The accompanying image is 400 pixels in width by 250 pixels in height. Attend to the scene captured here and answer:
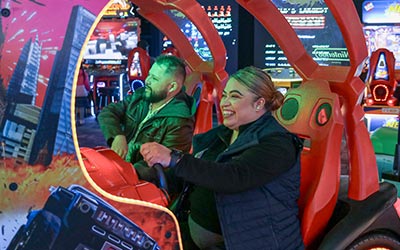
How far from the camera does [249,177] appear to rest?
179 cm

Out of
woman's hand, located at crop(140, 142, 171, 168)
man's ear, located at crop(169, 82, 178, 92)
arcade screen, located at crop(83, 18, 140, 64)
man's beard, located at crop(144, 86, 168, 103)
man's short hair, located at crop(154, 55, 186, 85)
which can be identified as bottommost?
woman's hand, located at crop(140, 142, 171, 168)

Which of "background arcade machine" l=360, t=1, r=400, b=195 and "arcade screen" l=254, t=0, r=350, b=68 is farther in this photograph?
"arcade screen" l=254, t=0, r=350, b=68

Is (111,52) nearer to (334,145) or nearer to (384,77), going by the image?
(384,77)

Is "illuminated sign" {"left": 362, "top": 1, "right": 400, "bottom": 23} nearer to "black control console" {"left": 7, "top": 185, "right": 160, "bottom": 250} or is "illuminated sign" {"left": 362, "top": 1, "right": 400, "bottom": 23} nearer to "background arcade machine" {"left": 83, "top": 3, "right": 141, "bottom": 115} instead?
"background arcade machine" {"left": 83, "top": 3, "right": 141, "bottom": 115}

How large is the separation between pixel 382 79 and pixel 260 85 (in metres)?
5.29

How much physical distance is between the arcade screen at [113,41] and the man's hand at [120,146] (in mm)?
8193

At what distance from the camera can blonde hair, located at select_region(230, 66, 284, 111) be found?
1954 mm

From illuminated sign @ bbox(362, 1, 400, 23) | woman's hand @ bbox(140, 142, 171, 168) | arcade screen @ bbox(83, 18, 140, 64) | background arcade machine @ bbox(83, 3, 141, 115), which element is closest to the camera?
woman's hand @ bbox(140, 142, 171, 168)

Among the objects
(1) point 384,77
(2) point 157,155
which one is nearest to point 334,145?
(2) point 157,155

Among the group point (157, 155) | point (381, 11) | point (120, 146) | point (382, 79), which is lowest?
point (120, 146)

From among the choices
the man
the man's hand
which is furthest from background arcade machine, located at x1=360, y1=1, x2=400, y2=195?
the man's hand

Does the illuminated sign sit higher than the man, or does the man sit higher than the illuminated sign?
the illuminated sign

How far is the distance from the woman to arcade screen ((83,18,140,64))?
8871mm

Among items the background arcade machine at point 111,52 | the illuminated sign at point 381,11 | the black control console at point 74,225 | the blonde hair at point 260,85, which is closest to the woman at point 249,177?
the blonde hair at point 260,85
